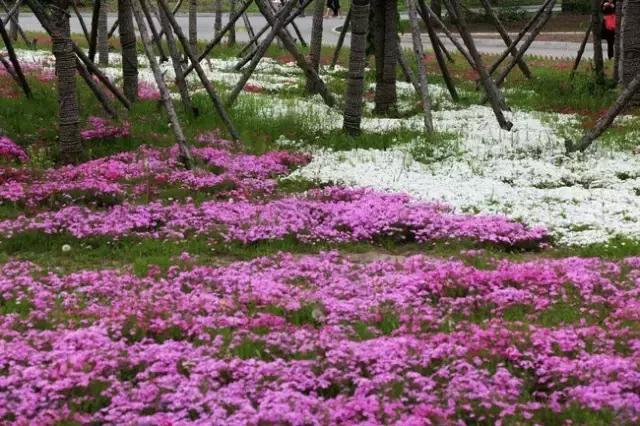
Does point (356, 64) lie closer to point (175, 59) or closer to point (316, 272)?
point (175, 59)

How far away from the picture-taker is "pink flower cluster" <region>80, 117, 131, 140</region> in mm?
15070

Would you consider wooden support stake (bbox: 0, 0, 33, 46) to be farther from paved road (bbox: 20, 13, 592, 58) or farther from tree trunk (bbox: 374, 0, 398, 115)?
paved road (bbox: 20, 13, 592, 58)

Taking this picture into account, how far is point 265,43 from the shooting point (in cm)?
1684

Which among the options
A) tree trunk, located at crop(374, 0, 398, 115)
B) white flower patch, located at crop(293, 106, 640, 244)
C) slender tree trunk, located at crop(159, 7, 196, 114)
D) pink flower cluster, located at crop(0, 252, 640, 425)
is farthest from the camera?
tree trunk, located at crop(374, 0, 398, 115)

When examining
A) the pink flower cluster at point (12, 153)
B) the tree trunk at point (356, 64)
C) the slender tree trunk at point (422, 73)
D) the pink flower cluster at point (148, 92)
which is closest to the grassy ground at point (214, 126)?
the pink flower cluster at point (12, 153)

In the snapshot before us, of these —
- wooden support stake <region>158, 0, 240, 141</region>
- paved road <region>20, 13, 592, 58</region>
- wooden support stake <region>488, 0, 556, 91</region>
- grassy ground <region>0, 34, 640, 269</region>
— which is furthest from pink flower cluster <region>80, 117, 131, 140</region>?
paved road <region>20, 13, 592, 58</region>

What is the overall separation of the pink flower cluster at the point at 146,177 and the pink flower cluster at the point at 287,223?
0.62m

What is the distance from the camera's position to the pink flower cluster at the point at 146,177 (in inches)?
467

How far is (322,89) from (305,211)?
7.45 metres

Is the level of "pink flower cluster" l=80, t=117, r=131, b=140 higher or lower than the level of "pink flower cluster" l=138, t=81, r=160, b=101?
lower

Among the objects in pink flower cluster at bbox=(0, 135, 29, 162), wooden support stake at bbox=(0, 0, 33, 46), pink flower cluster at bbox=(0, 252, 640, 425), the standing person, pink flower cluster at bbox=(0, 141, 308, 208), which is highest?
the standing person

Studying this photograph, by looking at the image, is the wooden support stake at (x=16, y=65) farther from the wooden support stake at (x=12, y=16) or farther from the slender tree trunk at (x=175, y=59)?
the slender tree trunk at (x=175, y=59)

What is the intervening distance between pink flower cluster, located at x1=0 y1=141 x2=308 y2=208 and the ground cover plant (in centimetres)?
5

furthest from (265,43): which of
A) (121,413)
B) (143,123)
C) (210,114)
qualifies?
(121,413)
